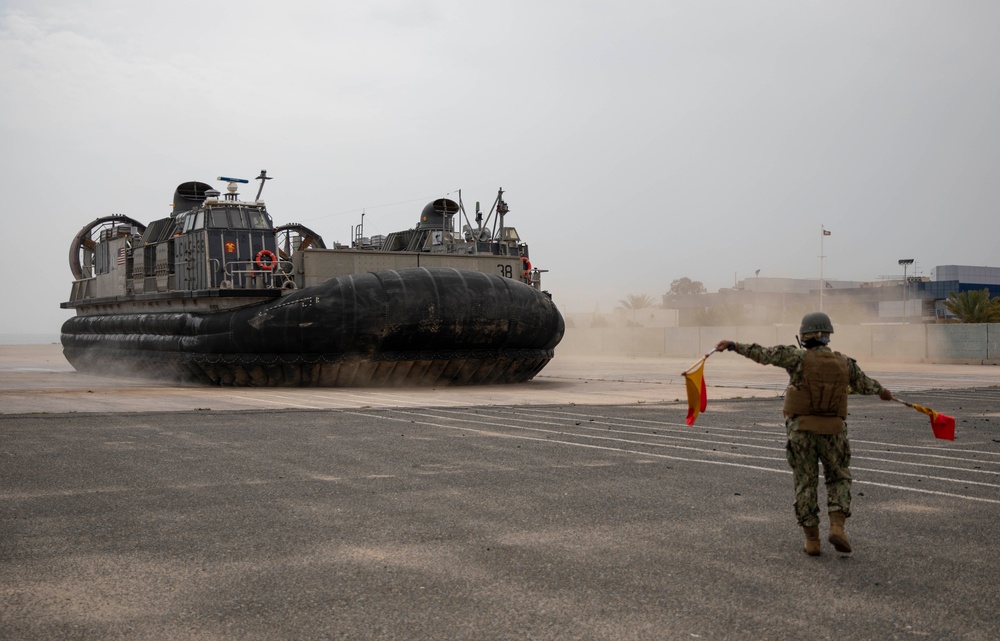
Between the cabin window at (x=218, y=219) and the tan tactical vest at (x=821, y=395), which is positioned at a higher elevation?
the cabin window at (x=218, y=219)

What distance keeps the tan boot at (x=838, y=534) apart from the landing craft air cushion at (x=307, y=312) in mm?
13414

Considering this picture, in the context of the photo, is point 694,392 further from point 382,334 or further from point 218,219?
point 218,219

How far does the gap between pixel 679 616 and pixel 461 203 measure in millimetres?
25926

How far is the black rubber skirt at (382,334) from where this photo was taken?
1820 centimetres

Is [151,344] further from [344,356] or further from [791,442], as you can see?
[791,442]

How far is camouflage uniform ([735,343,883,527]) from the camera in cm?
548

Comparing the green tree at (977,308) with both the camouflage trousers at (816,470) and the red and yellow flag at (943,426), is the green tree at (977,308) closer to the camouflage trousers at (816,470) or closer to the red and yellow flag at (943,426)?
the red and yellow flag at (943,426)

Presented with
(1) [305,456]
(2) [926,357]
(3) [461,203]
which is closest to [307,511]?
(1) [305,456]

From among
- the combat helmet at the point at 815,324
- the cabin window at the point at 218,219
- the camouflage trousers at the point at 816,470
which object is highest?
the cabin window at the point at 218,219

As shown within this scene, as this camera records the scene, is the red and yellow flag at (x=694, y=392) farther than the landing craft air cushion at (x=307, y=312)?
No

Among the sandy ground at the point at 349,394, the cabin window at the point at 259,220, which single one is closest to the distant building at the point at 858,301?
the sandy ground at the point at 349,394

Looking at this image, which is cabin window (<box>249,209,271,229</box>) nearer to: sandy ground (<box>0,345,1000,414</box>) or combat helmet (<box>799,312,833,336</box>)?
sandy ground (<box>0,345,1000,414</box>)

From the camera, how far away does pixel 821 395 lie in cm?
570

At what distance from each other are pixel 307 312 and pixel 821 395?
1366cm
